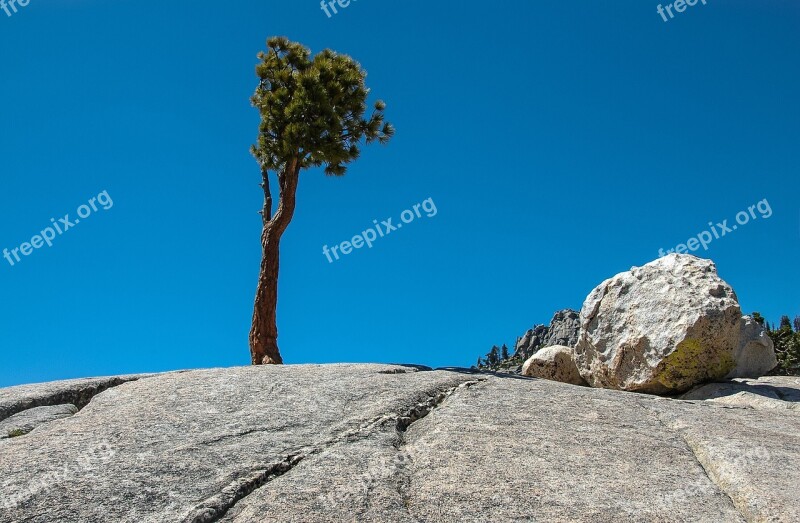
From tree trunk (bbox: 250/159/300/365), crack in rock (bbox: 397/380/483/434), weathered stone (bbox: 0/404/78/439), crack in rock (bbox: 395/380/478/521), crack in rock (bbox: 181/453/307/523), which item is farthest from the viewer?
tree trunk (bbox: 250/159/300/365)

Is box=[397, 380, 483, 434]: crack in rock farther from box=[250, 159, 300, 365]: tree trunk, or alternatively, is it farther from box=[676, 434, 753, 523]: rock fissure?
box=[250, 159, 300, 365]: tree trunk

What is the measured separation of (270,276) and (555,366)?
11.6 metres

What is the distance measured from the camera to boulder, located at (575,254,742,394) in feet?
61.4

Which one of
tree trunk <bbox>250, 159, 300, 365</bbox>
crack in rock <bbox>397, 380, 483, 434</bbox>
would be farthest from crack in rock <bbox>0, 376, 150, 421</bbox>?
tree trunk <bbox>250, 159, 300, 365</bbox>

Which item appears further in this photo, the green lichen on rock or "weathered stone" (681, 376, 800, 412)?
the green lichen on rock

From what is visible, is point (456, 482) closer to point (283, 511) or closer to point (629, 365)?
point (283, 511)

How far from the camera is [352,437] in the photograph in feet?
34.9

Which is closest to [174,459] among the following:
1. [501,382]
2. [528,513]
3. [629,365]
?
[528,513]

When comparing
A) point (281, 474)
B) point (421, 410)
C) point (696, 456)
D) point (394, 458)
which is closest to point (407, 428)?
point (421, 410)

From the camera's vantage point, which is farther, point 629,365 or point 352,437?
point 629,365

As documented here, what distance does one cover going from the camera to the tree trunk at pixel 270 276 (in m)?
26.1

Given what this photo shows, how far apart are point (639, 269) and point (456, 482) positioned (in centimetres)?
1396

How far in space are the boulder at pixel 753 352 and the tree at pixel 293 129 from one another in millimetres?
15764

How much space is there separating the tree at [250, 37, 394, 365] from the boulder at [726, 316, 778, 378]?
51.7 feet
